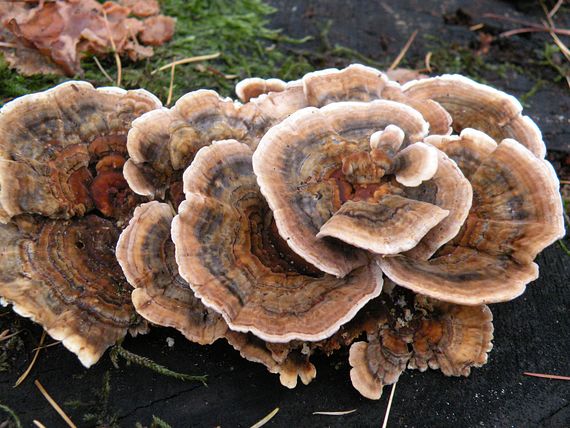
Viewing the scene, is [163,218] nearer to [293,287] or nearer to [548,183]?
[293,287]

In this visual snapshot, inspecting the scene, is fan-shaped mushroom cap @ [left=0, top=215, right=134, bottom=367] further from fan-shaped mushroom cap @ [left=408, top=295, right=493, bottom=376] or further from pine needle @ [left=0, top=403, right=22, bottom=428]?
fan-shaped mushroom cap @ [left=408, top=295, right=493, bottom=376]

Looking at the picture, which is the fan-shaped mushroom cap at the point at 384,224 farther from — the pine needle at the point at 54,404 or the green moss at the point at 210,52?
the green moss at the point at 210,52

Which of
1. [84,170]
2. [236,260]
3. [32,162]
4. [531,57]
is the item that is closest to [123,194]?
[84,170]

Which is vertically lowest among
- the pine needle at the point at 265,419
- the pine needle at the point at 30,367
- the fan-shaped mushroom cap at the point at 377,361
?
the pine needle at the point at 265,419

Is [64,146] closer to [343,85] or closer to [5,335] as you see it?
[5,335]

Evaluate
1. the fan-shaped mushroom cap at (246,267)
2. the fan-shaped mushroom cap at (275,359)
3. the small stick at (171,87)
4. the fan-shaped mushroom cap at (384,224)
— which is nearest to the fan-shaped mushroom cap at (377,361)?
the fan-shaped mushroom cap at (275,359)

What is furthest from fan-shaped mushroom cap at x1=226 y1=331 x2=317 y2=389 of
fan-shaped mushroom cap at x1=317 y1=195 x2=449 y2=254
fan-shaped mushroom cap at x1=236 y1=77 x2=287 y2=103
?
fan-shaped mushroom cap at x1=236 y1=77 x2=287 y2=103
